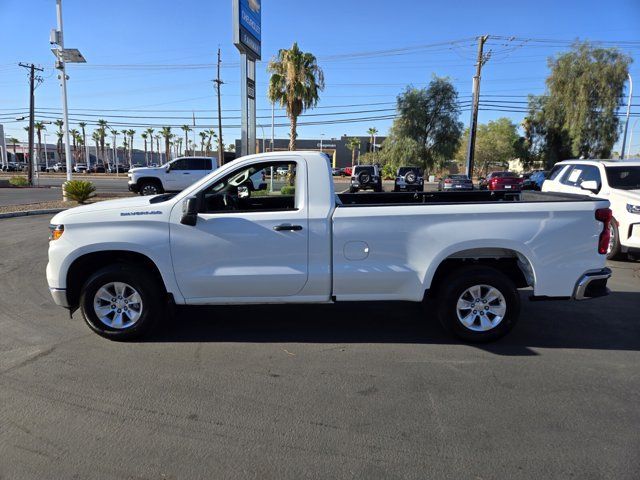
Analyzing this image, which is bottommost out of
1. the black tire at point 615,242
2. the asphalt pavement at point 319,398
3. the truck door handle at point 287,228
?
the asphalt pavement at point 319,398

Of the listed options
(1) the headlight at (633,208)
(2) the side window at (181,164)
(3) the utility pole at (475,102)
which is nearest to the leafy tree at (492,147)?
(3) the utility pole at (475,102)

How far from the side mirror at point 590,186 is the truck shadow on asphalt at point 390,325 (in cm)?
304

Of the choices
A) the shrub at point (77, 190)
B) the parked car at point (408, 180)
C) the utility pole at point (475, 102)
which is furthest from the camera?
the utility pole at point (475, 102)

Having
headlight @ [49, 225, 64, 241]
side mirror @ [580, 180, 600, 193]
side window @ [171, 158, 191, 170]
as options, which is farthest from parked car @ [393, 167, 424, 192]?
headlight @ [49, 225, 64, 241]

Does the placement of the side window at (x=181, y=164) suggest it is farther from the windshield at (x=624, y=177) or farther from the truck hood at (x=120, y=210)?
the windshield at (x=624, y=177)

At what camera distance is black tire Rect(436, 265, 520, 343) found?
14.5ft

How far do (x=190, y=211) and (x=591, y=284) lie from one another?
3942mm

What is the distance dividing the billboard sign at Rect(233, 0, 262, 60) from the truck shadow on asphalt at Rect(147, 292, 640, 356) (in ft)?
35.6

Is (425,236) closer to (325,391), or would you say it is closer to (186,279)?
(325,391)

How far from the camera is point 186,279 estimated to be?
444 centimetres

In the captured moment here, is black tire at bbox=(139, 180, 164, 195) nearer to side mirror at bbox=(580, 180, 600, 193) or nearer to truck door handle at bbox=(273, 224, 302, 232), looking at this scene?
side mirror at bbox=(580, 180, 600, 193)

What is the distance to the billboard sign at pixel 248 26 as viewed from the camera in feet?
44.9

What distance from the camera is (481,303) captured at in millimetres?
4500

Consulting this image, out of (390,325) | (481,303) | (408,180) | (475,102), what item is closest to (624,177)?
(481,303)
